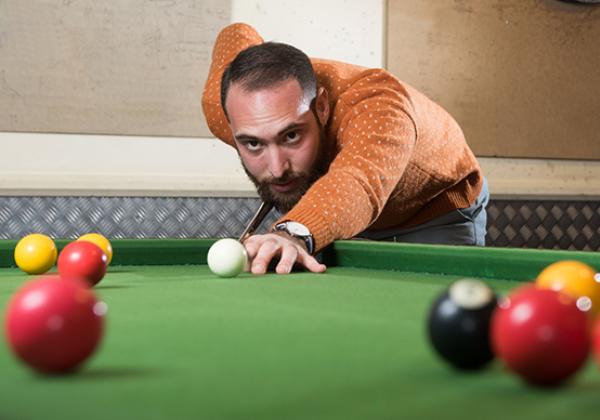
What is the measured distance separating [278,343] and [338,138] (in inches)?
78.3

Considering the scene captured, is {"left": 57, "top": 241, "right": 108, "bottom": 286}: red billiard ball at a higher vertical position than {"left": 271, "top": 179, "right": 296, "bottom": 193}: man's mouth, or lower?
higher

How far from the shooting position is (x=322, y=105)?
301 centimetres

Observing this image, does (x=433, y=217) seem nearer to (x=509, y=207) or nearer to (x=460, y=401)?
(x=509, y=207)

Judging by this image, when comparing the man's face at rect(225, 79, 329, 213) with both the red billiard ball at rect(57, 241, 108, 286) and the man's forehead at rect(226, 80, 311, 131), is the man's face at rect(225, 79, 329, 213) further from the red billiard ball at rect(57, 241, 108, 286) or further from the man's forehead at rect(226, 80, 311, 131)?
the red billiard ball at rect(57, 241, 108, 286)

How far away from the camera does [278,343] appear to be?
3.47 ft

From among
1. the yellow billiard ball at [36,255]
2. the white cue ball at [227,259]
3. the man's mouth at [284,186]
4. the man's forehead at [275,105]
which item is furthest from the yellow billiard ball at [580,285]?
the man's mouth at [284,186]

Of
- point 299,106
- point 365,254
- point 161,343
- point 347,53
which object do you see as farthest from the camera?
point 347,53

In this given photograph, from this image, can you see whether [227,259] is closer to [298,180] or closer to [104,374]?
[298,180]

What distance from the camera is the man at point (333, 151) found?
246 centimetres

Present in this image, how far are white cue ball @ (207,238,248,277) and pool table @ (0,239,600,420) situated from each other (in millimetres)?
223

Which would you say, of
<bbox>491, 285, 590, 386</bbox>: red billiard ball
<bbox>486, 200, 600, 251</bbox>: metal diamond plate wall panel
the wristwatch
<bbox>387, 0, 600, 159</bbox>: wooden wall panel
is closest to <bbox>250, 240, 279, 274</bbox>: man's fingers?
the wristwatch

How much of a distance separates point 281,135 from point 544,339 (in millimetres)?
2219

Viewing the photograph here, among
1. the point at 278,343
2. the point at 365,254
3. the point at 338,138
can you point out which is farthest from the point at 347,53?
the point at 278,343

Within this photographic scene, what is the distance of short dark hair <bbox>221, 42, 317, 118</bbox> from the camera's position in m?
2.93
